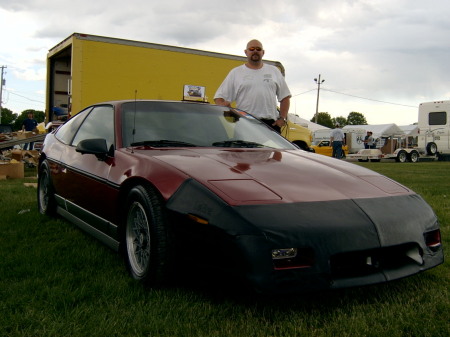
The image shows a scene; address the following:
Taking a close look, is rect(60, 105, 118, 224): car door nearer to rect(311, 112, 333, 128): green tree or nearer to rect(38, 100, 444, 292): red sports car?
rect(38, 100, 444, 292): red sports car

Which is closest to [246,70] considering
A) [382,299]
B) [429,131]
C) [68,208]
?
[68,208]

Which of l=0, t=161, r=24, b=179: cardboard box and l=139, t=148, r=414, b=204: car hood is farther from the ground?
l=139, t=148, r=414, b=204: car hood

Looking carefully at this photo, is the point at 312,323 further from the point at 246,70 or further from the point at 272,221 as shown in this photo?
the point at 246,70

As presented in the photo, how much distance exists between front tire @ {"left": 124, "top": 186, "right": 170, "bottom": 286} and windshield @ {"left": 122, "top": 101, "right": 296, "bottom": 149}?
59 centimetres

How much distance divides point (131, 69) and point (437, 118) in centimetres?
1801

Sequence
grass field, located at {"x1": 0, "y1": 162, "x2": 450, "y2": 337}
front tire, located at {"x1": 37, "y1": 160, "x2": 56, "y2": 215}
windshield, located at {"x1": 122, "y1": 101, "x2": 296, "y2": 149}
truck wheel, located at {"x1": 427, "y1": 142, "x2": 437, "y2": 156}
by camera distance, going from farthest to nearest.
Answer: truck wheel, located at {"x1": 427, "y1": 142, "x2": 437, "y2": 156} → front tire, located at {"x1": 37, "y1": 160, "x2": 56, "y2": 215} → windshield, located at {"x1": 122, "y1": 101, "x2": 296, "y2": 149} → grass field, located at {"x1": 0, "y1": 162, "x2": 450, "y2": 337}

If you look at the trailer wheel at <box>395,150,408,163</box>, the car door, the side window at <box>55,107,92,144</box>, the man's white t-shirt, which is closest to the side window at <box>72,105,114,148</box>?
the car door

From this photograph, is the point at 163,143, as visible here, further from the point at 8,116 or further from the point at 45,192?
the point at 8,116

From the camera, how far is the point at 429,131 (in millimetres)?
23062

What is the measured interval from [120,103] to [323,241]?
79.7 inches

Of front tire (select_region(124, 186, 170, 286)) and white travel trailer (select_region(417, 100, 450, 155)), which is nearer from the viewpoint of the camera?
front tire (select_region(124, 186, 170, 286))

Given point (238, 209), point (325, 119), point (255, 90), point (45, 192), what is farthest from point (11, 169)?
point (325, 119)

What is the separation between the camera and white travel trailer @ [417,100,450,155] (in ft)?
73.1

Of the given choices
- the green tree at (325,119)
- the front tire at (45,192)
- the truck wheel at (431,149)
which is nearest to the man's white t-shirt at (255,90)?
the front tire at (45,192)
